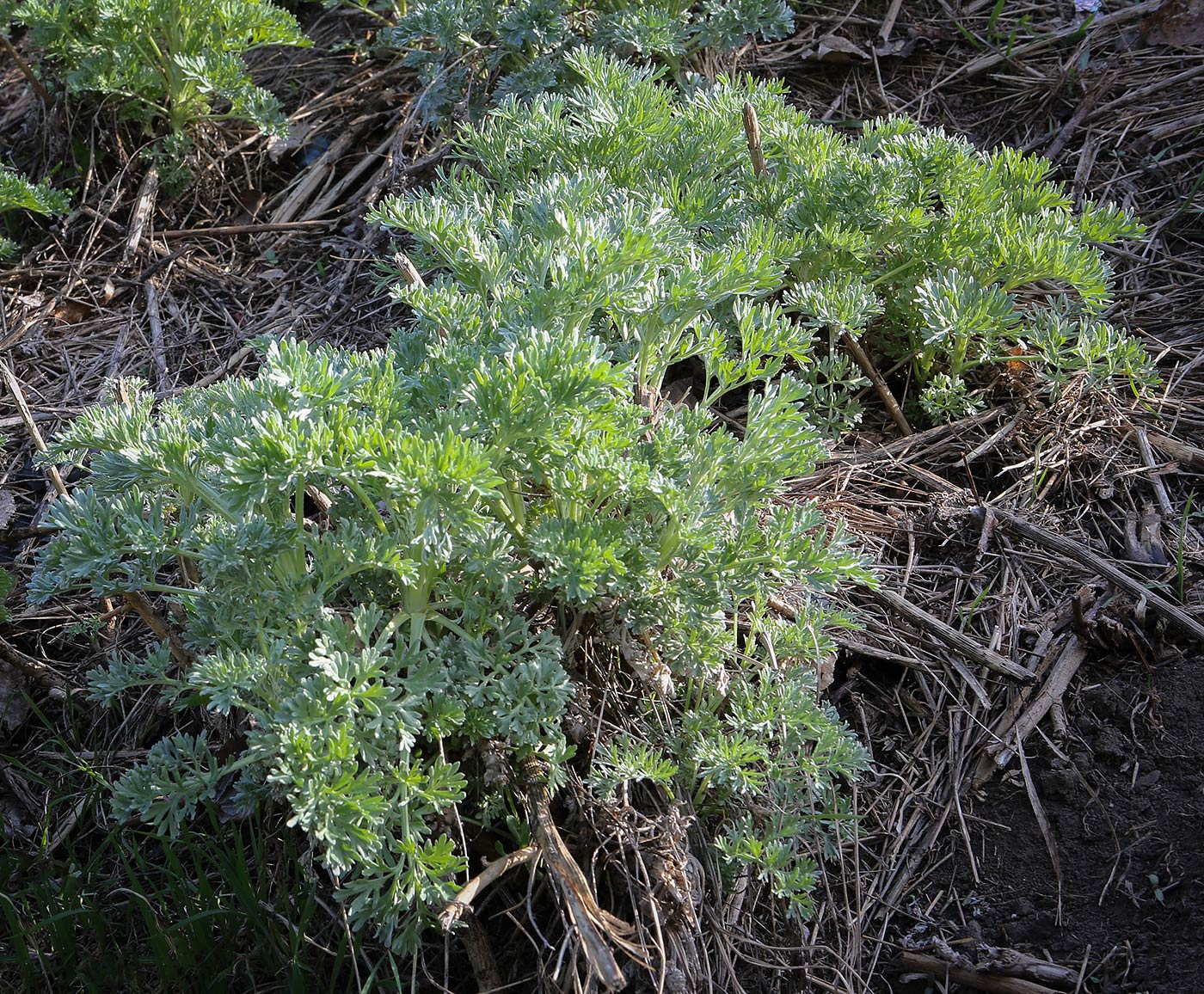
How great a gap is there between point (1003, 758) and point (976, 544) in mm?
591

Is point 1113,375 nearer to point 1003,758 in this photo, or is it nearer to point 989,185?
point 989,185

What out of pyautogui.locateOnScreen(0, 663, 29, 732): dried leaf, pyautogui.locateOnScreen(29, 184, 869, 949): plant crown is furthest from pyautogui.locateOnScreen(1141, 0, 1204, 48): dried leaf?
pyautogui.locateOnScreen(0, 663, 29, 732): dried leaf

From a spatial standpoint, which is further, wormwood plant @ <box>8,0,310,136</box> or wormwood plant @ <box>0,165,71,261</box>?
wormwood plant @ <box>8,0,310,136</box>

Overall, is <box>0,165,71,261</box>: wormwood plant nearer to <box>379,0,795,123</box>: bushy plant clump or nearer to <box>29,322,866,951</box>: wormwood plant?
<box>379,0,795,123</box>: bushy plant clump

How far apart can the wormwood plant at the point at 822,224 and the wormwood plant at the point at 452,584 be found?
407 millimetres

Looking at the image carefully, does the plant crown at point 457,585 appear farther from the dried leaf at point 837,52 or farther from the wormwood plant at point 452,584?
the dried leaf at point 837,52

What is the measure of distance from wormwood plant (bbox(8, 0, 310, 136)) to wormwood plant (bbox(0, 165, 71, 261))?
1.28 feet

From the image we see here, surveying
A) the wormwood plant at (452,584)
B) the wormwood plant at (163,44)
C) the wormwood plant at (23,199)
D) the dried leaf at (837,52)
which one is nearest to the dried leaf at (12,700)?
the wormwood plant at (452,584)

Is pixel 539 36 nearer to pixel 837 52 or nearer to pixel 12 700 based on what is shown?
pixel 837 52

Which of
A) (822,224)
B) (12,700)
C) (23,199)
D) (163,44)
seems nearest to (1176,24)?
(822,224)

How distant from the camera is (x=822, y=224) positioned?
8.61 ft

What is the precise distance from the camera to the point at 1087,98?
3.64m

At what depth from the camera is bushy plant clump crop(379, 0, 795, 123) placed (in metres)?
3.32

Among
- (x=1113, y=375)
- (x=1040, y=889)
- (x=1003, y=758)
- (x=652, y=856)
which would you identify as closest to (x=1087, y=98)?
(x=1113, y=375)
